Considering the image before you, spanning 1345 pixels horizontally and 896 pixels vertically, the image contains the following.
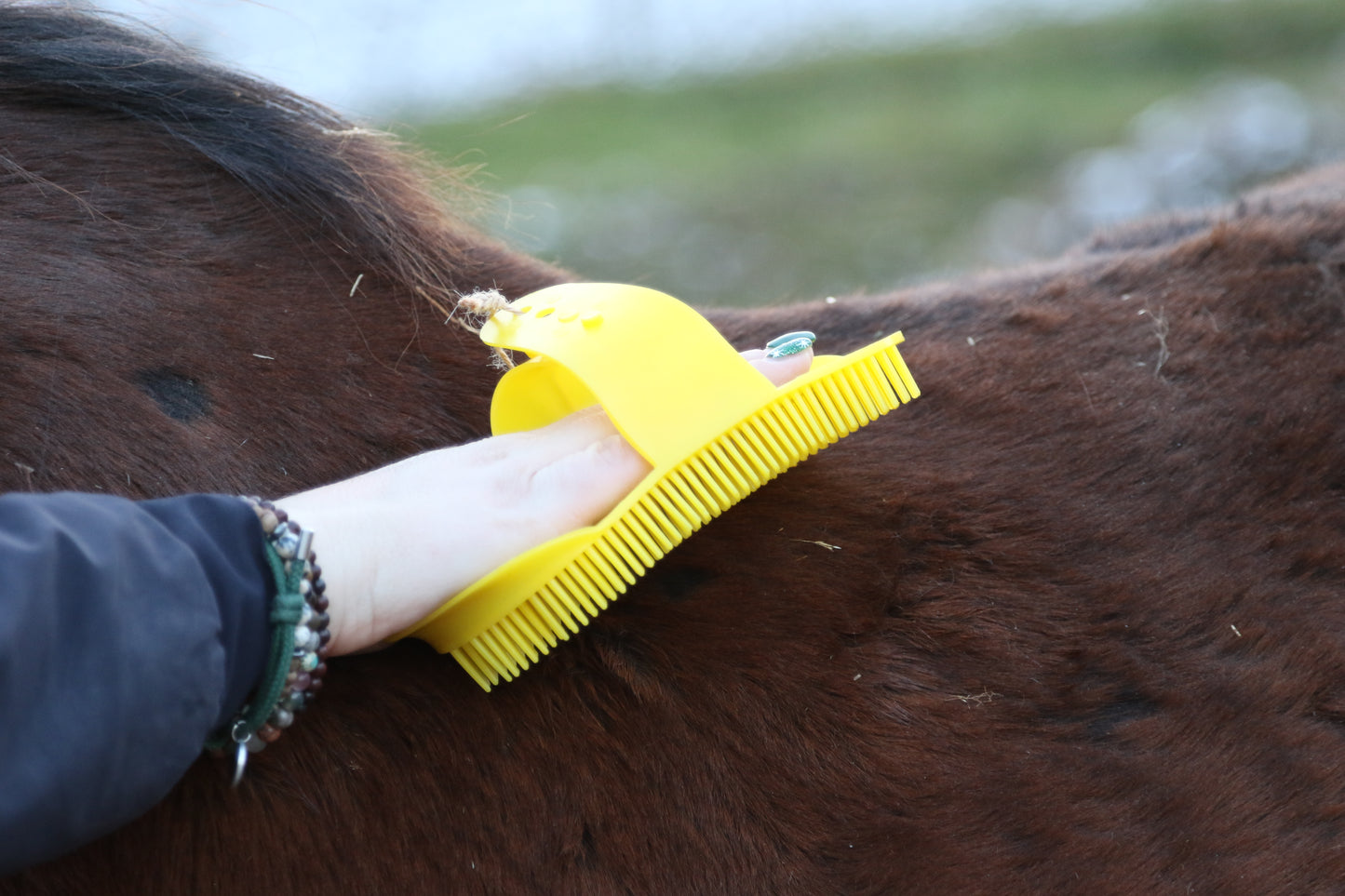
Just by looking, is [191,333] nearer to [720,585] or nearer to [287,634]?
[287,634]

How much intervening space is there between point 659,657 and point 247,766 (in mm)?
432

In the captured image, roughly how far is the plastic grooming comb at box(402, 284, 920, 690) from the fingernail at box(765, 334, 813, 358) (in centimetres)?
2

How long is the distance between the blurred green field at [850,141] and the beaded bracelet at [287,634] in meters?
4.63

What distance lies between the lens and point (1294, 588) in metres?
1.25

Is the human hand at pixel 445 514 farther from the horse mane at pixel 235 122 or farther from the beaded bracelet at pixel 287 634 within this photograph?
the horse mane at pixel 235 122

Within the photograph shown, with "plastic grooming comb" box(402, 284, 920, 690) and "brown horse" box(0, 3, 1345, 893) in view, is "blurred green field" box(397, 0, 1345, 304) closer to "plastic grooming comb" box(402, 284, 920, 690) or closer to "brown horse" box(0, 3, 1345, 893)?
"brown horse" box(0, 3, 1345, 893)

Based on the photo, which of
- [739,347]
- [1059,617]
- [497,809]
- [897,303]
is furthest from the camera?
[897,303]

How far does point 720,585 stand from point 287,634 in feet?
1.60

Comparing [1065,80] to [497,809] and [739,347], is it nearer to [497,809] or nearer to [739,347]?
[739,347]

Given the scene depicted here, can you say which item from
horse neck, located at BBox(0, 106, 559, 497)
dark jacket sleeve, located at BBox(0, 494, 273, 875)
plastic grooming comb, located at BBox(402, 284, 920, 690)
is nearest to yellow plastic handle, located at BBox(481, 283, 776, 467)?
plastic grooming comb, located at BBox(402, 284, 920, 690)

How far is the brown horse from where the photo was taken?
1.03 meters

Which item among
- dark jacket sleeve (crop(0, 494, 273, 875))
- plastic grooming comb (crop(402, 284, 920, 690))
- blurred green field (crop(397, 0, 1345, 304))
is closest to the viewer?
dark jacket sleeve (crop(0, 494, 273, 875))

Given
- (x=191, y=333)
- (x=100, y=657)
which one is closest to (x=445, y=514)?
(x=100, y=657)

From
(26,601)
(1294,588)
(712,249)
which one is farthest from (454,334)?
(712,249)
